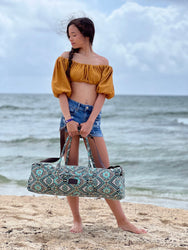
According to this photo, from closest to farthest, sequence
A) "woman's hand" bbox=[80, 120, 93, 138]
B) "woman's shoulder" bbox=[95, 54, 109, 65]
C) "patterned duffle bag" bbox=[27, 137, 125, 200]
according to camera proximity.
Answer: "patterned duffle bag" bbox=[27, 137, 125, 200] → "woman's hand" bbox=[80, 120, 93, 138] → "woman's shoulder" bbox=[95, 54, 109, 65]

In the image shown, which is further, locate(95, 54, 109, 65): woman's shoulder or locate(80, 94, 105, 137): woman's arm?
locate(95, 54, 109, 65): woman's shoulder

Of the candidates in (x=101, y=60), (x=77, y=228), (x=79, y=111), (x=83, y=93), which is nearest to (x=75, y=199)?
(x=77, y=228)

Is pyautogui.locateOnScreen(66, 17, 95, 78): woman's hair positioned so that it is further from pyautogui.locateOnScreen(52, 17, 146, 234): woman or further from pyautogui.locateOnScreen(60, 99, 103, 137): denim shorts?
pyautogui.locateOnScreen(60, 99, 103, 137): denim shorts

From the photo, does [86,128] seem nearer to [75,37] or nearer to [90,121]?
[90,121]

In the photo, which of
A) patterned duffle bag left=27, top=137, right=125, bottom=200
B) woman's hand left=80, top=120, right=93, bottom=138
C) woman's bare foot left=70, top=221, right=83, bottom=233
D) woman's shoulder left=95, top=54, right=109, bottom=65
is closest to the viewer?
patterned duffle bag left=27, top=137, right=125, bottom=200

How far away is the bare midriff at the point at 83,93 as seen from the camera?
292cm

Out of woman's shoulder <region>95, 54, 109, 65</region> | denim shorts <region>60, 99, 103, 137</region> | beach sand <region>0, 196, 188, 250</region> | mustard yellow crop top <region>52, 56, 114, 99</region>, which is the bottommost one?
beach sand <region>0, 196, 188, 250</region>

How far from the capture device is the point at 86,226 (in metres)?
3.40

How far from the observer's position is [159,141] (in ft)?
37.8

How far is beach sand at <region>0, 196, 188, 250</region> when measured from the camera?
287 centimetres

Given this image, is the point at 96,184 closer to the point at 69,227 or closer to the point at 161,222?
the point at 69,227

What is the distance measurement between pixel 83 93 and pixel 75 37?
48 cm

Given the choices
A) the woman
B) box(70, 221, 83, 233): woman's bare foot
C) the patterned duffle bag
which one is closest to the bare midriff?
the woman

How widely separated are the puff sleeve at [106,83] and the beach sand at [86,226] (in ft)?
4.20
